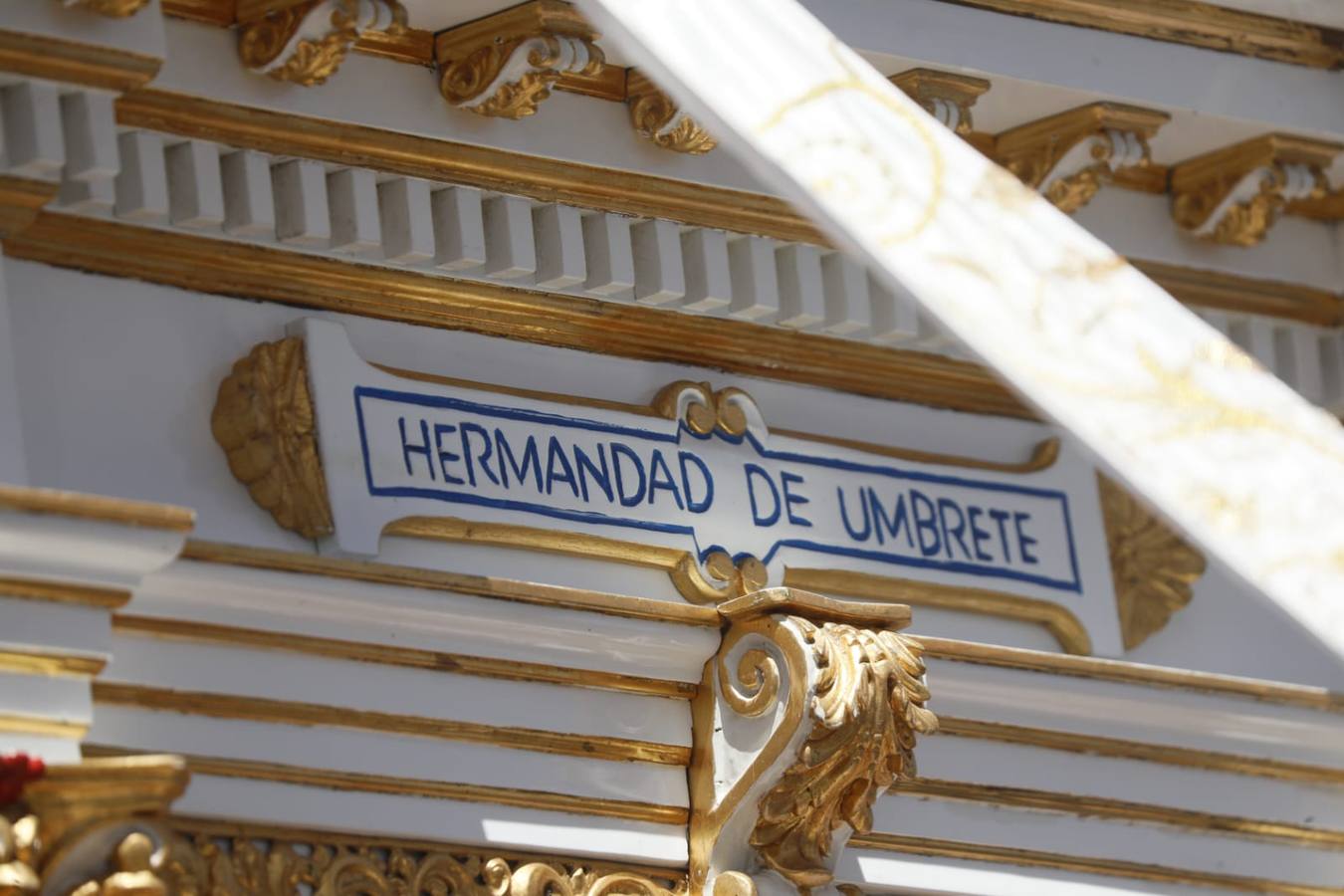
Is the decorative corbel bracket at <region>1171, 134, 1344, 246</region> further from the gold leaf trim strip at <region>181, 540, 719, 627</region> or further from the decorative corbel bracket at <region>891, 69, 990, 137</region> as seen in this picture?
the gold leaf trim strip at <region>181, 540, 719, 627</region>

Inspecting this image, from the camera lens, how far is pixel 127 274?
427 cm

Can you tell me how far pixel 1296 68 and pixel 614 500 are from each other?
4.69 feet

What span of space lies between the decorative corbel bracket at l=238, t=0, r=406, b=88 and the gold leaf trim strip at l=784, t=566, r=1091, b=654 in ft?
3.43

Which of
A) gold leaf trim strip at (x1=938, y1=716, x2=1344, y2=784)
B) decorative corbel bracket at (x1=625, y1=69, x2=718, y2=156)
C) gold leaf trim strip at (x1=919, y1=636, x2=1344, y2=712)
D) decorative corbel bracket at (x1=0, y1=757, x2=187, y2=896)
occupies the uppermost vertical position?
decorative corbel bracket at (x1=625, y1=69, x2=718, y2=156)

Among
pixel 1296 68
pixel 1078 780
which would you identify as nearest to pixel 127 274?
pixel 1078 780

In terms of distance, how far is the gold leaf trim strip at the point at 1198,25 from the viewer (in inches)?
193

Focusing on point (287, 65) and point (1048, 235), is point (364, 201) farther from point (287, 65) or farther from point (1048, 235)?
point (1048, 235)

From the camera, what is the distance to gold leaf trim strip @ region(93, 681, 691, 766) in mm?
3885

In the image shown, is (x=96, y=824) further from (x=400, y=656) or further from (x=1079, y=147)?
(x=1079, y=147)

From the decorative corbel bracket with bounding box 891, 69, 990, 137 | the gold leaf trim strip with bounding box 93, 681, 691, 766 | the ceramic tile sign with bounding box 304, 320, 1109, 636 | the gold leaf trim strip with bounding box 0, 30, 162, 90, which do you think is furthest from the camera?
the decorative corbel bracket with bounding box 891, 69, 990, 137

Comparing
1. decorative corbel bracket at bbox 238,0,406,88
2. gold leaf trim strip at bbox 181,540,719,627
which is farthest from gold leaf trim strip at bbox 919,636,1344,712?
decorative corbel bracket at bbox 238,0,406,88

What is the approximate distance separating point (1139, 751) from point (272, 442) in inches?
57.0

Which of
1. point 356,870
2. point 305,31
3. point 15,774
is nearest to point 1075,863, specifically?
point 356,870

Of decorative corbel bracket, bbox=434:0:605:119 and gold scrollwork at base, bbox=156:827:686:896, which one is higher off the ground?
decorative corbel bracket, bbox=434:0:605:119
